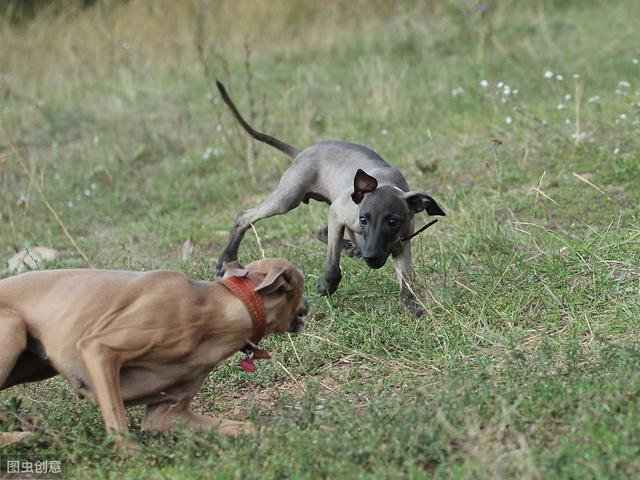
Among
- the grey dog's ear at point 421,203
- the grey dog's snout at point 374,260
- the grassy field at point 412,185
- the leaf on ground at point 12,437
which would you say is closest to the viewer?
the grassy field at point 412,185

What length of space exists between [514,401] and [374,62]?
799 cm

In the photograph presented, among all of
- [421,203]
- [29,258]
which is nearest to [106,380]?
[421,203]

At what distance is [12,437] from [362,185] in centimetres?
248

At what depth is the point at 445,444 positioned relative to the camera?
393 cm

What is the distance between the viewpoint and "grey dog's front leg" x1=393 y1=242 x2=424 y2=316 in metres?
5.86

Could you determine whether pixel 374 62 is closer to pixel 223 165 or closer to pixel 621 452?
pixel 223 165

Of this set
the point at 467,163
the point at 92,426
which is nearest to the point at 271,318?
the point at 92,426

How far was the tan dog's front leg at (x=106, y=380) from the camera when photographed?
423cm

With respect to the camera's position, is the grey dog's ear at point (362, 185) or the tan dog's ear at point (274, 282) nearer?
the tan dog's ear at point (274, 282)

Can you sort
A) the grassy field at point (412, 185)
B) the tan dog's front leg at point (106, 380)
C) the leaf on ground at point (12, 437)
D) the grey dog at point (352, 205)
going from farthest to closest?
the grey dog at point (352, 205), the leaf on ground at point (12, 437), the tan dog's front leg at point (106, 380), the grassy field at point (412, 185)

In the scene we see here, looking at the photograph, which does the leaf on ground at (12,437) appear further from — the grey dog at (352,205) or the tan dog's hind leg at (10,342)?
the grey dog at (352,205)

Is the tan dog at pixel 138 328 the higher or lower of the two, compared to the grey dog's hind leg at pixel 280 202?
higher

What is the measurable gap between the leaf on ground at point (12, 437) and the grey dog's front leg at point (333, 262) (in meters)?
2.23

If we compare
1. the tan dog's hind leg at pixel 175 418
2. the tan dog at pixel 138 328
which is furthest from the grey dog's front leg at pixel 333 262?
the tan dog's hind leg at pixel 175 418
